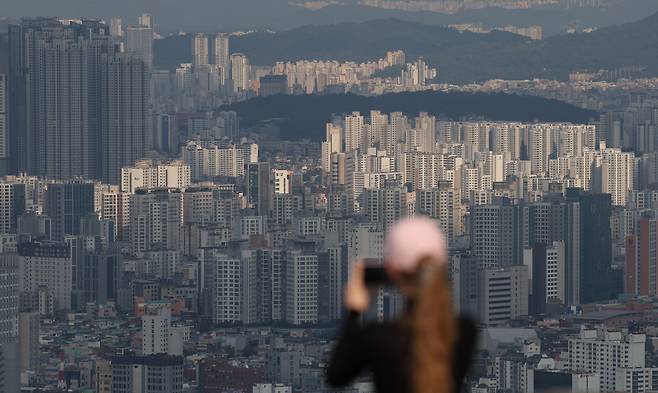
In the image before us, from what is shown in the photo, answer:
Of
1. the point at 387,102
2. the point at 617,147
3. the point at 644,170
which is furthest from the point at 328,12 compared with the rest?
the point at 644,170

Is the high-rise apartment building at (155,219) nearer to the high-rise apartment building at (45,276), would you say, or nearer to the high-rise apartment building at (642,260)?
the high-rise apartment building at (45,276)

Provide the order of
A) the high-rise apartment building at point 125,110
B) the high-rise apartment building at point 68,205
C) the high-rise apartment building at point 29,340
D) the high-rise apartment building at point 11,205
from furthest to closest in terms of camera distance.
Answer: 1. the high-rise apartment building at point 125,110
2. the high-rise apartment building at point 68,205
3. the high-rise apartment building at point 11,205
4. the high-rise apartment building at point 29,340

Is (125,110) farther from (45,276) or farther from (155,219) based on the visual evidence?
(45,276)

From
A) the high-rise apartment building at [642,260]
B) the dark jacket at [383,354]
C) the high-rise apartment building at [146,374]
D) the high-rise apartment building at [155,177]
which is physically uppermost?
the dark jacket at [383,354]

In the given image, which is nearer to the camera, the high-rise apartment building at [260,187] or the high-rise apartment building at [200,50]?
the high-rise apartment building at [260,187]

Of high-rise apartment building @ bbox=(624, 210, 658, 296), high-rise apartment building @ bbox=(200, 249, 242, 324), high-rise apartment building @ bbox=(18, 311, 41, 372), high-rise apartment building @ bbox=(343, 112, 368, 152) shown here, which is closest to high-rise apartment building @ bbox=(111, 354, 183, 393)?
high-rise apartment building @ bbox=(18, 311, 41, 372)

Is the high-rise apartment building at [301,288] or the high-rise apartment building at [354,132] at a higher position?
the high-rise apartment building at [354,132]

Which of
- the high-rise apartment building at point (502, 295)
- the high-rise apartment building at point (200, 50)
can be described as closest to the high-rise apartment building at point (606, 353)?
the high-rise apartment building at point (502, 295)
